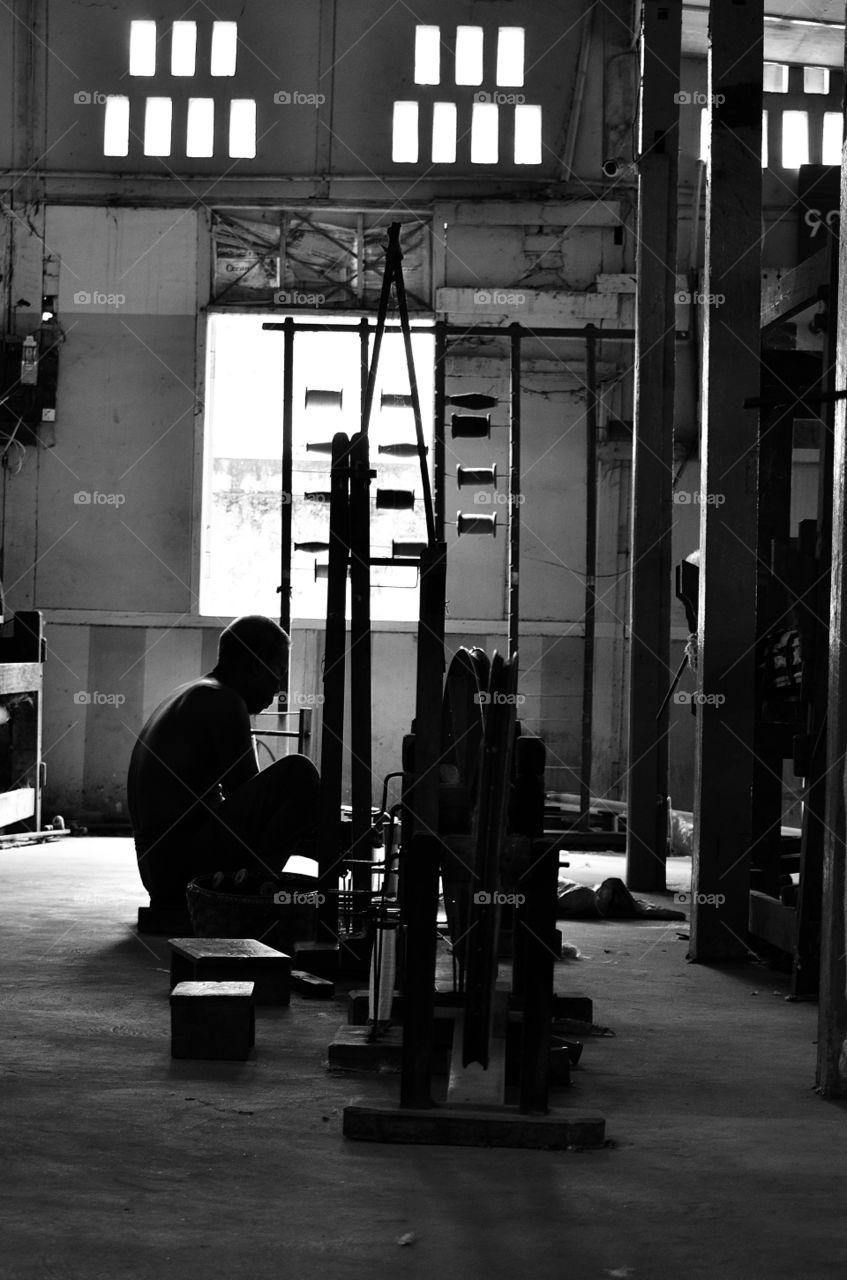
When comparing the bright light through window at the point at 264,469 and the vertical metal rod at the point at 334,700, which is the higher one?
the bright light through window at the point at 264,469

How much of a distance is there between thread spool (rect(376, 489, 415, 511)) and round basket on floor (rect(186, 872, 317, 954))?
4.33 metres

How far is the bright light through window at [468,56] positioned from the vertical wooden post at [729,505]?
7501 millimetres

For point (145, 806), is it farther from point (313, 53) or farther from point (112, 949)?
point (313, 53)

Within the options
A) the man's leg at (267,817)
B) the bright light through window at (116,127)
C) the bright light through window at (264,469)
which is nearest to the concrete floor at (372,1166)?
the man's leg at (267,817)

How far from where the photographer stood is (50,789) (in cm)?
1373

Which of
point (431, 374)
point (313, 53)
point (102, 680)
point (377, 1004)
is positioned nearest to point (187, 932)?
point (377, 1004)

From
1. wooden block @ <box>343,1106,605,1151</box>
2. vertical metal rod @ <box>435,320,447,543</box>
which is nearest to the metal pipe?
vertical metal rod @ <box>435,320,447,543</box>

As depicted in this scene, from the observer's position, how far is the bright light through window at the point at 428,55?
543 inches

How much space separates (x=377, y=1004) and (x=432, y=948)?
928mm

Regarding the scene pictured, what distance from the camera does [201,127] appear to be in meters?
13.9

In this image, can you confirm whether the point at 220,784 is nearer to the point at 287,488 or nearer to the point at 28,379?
the point at 287,488

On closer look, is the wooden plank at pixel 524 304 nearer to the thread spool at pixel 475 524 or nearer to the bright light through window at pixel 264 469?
the bright light through window at pixel 264 469

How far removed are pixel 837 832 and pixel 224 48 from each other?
11731 millimetres

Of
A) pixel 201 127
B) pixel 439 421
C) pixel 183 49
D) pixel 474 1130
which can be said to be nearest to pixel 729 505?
pixel 474 1130
